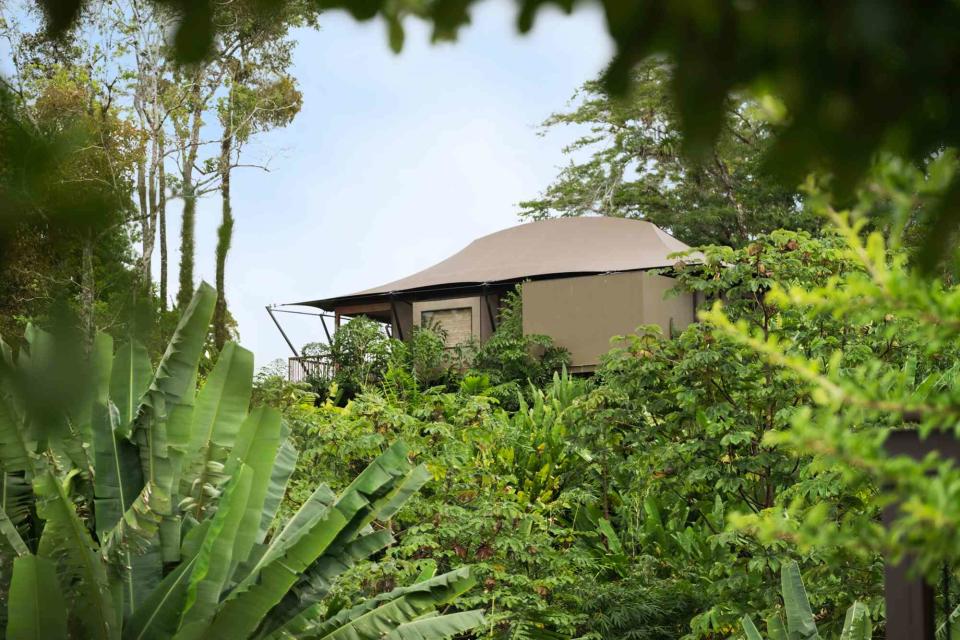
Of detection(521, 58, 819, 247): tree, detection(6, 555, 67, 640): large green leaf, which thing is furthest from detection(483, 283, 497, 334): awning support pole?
detection(6, 555, 67, 640): large green leaf

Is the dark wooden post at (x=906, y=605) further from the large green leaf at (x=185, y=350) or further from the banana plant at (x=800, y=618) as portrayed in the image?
the large green leaf at (x=185, y=350)

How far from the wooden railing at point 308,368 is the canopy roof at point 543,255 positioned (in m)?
2.31

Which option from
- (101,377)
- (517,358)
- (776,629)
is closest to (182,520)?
(101,377)

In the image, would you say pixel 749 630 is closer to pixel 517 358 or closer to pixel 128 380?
pixel 128 380

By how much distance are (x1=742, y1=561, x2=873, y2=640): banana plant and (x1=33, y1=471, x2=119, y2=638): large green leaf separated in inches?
145

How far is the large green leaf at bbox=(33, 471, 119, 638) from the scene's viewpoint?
5.14 metres

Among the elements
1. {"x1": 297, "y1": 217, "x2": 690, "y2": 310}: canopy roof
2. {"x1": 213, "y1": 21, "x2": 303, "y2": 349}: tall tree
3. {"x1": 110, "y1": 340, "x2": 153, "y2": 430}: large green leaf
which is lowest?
{"x1": 110, "y1": 340, "x2": 153, "y2": 430}: large green leaf

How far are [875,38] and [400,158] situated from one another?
59.1ft

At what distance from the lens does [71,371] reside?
1.49 meters

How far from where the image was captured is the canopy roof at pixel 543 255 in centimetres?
1889

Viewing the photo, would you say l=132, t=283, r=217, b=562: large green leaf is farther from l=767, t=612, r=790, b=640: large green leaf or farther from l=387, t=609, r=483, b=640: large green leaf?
l=767, t=612, r=790, b=640: large green leaf

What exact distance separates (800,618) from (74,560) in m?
3.91

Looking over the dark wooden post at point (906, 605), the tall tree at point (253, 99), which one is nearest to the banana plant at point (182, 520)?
the dark wooden post at point (906, 605)

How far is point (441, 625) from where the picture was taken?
6.31m
